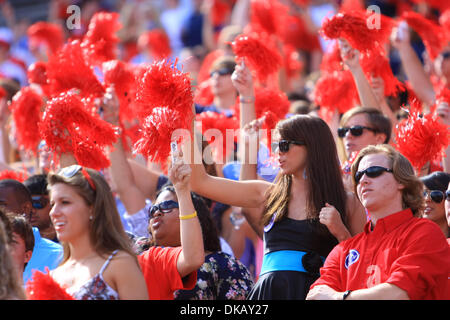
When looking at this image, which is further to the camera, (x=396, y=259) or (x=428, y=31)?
(x=428, y=31)

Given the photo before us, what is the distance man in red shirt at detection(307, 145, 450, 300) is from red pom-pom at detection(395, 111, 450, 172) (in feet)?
2.51

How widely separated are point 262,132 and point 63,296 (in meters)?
2.09

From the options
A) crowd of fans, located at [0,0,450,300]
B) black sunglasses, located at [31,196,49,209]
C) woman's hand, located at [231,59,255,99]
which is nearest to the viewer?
crowd of fans, located at [0,0,450,300]

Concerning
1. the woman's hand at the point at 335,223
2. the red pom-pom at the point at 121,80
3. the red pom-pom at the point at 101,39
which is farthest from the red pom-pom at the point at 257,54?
the woman's hand at the point at 335,223

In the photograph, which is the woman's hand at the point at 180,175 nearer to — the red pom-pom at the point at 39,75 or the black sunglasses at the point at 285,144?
the black sunglasses at the point at 285,144

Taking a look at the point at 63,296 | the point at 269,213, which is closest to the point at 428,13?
the point at 269,213

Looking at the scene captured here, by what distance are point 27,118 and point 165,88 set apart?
2.03m

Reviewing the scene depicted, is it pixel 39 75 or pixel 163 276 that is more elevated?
pixel 39 75

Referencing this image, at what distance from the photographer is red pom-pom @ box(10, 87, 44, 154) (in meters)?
5.34

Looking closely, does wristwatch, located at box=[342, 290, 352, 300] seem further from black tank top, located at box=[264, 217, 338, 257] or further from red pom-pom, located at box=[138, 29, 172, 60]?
red pom-pom, located at box=[138, 29, 172, 60]

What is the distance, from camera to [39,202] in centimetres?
464

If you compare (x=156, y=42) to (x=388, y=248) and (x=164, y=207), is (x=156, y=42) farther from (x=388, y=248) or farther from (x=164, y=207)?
(x=388, y=248)

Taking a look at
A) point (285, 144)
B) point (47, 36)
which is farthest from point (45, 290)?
point (47, 36)

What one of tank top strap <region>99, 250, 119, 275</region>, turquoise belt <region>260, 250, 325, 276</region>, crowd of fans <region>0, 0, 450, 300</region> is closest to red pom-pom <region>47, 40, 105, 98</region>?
crowd of fans <region>0, 0, 450, 300</region>
